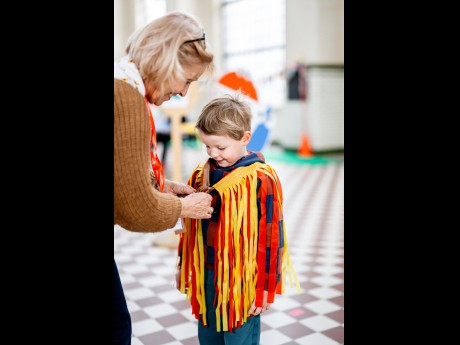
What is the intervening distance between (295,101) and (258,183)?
30.9 ft

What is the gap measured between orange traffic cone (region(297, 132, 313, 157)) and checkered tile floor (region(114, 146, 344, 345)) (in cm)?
461

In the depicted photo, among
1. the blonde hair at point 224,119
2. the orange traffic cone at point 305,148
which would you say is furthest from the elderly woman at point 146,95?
the orange traffic cone at point 305,148

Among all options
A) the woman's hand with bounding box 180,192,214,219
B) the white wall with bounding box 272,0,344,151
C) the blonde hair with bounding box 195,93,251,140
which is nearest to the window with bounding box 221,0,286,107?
the white wall with bounding box 272,0,344,151

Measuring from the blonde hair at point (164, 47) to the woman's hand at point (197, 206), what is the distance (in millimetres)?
370

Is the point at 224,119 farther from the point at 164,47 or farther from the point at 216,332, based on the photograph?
the point at 216,332

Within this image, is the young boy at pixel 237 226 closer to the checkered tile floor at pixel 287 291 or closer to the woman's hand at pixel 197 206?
the woman's hand at pixel 197 206

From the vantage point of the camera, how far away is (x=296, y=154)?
10969 mm

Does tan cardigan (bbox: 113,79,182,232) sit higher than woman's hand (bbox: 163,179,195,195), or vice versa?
tan cardigan (bbox: 113,79,182,232)

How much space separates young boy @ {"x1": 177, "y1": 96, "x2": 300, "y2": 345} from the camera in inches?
66.4

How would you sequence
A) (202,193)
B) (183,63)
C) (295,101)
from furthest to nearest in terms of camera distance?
(295,101) → (202,193) → (183,63)

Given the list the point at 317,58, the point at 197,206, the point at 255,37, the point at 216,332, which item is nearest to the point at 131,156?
the point at 197,206

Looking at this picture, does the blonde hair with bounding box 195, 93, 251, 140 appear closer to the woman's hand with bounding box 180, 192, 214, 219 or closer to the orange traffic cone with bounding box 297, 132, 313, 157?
the woman's hand with bounding box 180, 192, 214, 219
